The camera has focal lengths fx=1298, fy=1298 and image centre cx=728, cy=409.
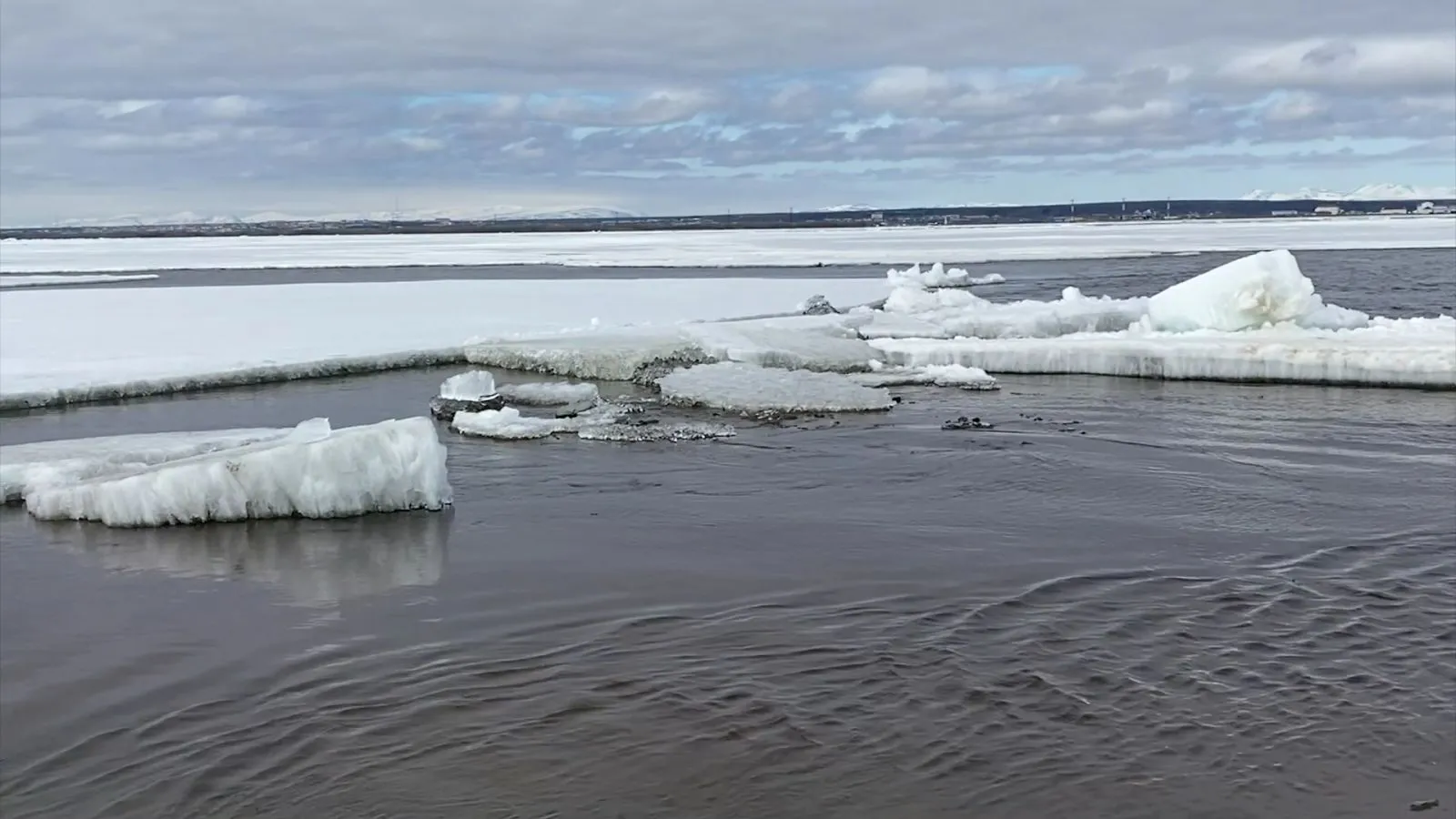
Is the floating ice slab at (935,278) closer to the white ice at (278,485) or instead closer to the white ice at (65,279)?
the white ice at (278,485)

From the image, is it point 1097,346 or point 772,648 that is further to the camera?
point 1097,346

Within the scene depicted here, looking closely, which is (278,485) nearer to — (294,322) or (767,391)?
(767,391)

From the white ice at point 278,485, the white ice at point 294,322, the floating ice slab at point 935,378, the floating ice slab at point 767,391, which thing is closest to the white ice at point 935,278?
the white ice at point 294,322

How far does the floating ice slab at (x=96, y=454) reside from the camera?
31.1 ft

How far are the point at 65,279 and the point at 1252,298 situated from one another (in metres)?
36.7

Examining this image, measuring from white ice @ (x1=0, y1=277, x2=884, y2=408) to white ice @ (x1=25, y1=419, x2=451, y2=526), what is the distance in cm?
550

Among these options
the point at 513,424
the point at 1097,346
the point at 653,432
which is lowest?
the point at 653,432

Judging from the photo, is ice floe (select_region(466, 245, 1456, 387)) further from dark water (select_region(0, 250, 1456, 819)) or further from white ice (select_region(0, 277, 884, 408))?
dark water (select_region(0, 250, 1456, 819))

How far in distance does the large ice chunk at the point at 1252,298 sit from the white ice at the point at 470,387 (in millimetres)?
9727

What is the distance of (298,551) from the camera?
830 cm

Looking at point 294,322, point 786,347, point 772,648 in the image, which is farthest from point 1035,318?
point 772,648

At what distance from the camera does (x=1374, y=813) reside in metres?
4.45

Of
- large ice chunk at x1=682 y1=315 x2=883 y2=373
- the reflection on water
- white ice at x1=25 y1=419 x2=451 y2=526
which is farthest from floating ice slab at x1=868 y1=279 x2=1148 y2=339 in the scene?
the reflection on water

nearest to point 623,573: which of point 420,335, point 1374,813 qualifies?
point 1374,813
